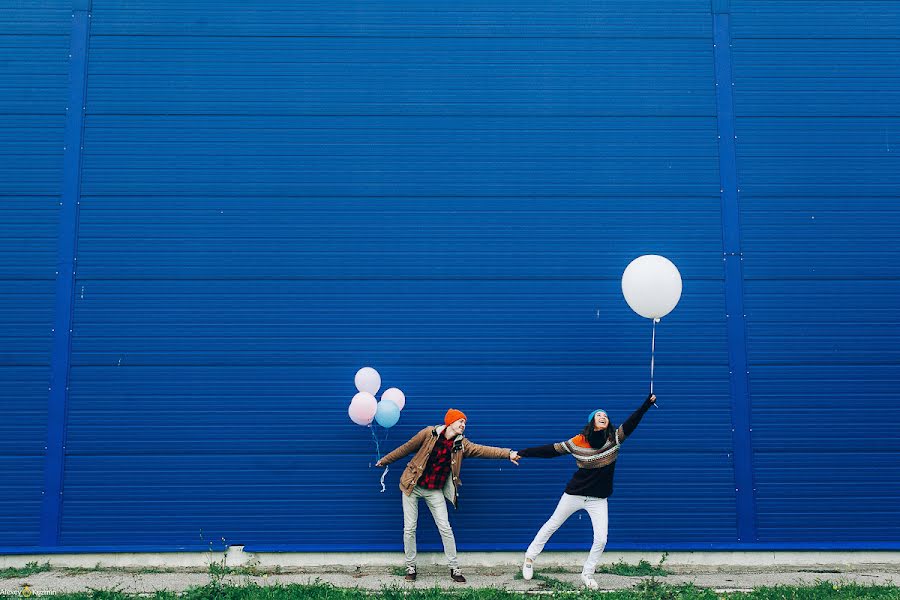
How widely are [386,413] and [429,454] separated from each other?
0.60 metres

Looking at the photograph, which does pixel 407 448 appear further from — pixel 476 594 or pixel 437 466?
pixel 476 594

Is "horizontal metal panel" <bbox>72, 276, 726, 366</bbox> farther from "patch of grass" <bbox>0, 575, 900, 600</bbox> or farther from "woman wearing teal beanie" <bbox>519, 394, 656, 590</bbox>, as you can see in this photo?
"patch of grass" <bbox>0, 575, 900, 600</bbox>

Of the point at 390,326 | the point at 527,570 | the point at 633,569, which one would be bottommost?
the point at 633,569

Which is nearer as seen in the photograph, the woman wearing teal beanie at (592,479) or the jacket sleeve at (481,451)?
the woman wearing teal beanie at (592,479)

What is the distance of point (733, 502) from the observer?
7953mm

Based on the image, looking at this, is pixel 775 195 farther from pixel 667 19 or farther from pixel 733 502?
pixel 733 502

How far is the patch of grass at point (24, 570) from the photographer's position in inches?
290

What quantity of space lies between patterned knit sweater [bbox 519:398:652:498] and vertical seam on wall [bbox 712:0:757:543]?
1.69m

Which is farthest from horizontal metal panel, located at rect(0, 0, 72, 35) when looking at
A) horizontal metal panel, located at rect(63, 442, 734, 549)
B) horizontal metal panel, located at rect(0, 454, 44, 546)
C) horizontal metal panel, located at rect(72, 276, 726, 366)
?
horizontal metal panel, located at rect(63, 442, 734, 549)

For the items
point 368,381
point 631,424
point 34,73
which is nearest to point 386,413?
point 368,381

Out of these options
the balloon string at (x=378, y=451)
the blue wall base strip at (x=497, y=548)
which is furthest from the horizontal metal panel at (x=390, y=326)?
the blue wall base strip at (x=497, y=548)

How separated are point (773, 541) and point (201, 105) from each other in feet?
26.7

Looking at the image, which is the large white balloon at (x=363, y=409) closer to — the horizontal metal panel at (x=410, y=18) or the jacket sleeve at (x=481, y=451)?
the jacket sleeve at (x=481, y=451)

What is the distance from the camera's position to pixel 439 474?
23.9ft
